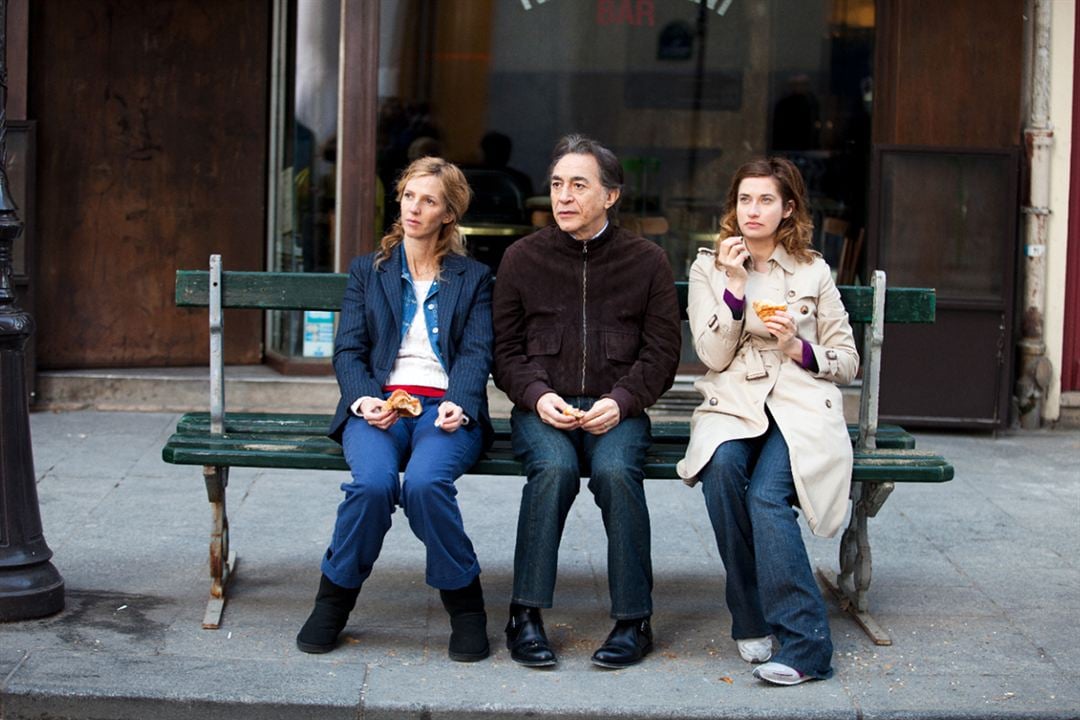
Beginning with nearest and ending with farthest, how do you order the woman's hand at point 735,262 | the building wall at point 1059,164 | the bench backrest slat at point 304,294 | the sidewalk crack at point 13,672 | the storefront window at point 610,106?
1. the sidewalk crack at point 13,672
2. the woman's hand at point 735,262
3. the bench backrest slat at point 304,294
4. the building wall at point 1059,164
5. the storefront window at point 610,106

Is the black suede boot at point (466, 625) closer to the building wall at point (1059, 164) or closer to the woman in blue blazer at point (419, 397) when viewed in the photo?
the woman in blue blazer at point (419, 397)

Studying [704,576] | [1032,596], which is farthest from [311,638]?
[1032,596]

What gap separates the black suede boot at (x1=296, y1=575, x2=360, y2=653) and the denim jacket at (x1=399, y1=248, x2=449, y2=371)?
797 mm

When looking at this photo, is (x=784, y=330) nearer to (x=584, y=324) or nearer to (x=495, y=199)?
(x=584, y=324)

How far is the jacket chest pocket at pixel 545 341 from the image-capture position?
17.1 ft

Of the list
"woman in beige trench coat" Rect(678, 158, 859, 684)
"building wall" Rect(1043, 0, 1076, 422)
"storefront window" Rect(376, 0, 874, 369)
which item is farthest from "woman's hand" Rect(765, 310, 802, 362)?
"building wall" Rect(1043, 0, 1076, 422)

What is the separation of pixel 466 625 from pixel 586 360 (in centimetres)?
92

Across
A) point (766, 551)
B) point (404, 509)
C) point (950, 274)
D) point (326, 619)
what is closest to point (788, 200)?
point (766, 551)

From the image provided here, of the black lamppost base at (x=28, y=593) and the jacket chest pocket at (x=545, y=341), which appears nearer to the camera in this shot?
the black lamppost base at (x=28, y=593)

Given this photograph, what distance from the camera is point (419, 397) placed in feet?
17.3

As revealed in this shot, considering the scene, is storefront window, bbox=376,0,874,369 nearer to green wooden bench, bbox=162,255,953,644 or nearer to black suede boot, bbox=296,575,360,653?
green wooden bench, bbox=162,255,953,644

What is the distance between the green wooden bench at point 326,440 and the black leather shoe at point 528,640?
17.5 inches

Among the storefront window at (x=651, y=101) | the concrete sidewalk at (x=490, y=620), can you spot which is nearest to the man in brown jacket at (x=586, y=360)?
the concrete sidewalk at (x=490, y=620)

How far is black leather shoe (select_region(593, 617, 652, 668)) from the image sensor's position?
4891 millimetres
